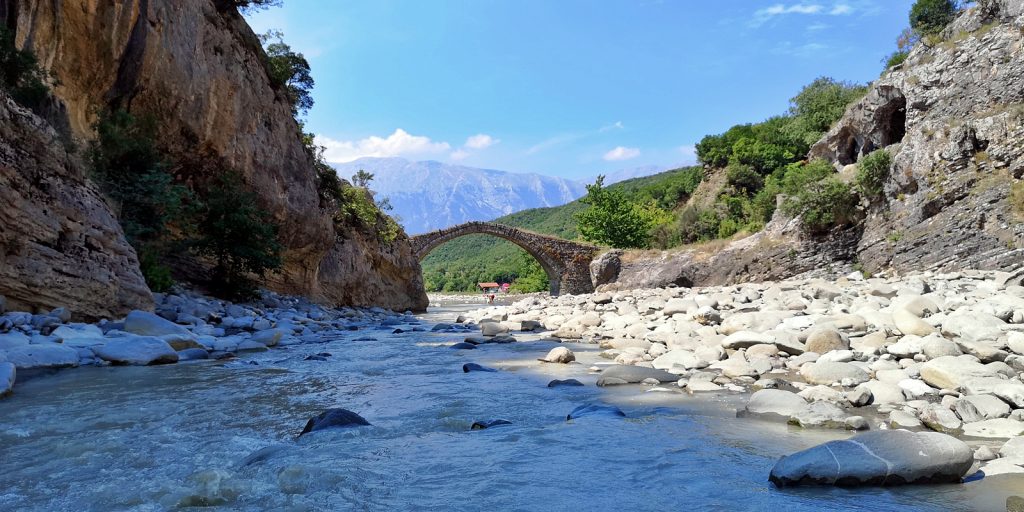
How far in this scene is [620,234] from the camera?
40.2m

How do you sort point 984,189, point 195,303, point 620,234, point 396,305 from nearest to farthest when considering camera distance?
point 195,303
point 984,189
point 396,305
point 620,234

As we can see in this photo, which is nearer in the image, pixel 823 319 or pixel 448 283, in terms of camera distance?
pixel 823 319

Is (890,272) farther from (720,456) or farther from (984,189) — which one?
(720,456)

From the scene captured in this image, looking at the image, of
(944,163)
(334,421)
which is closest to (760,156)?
(944,163)

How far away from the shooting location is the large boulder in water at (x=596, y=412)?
4.47 meters

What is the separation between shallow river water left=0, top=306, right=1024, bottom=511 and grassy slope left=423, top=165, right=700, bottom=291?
192 feet

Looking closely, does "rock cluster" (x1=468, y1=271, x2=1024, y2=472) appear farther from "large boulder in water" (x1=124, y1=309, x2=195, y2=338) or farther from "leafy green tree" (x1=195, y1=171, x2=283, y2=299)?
"leafy green tree" (x1=195, y1=171, x2=283, y2=299)

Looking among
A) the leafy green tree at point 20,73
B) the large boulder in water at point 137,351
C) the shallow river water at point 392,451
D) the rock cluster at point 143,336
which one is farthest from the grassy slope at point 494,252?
the shallow river water at point 392,451

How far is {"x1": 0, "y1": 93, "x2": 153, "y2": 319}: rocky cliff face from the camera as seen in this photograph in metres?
7.31

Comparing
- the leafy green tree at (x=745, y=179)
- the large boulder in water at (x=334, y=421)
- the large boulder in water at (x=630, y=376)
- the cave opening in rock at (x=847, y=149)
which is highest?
the leafy green tree at (x=745, y=179)

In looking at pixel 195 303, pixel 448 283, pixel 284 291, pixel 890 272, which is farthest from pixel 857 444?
pixel 448 283

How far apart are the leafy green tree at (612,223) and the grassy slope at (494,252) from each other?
71.0ft

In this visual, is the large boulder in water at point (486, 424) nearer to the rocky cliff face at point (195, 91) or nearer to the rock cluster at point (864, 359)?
the rock cluster at point (864, 359)

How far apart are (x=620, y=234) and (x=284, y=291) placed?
2696cm
